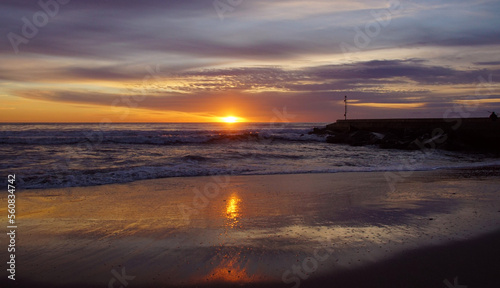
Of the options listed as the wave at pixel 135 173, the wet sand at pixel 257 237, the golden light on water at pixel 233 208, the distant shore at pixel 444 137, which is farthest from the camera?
the distant shore at pixel 444 137

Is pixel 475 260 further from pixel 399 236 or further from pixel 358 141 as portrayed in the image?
pixel 358 141

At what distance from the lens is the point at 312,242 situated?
17.1 feet

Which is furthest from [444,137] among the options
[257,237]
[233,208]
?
[257,237]

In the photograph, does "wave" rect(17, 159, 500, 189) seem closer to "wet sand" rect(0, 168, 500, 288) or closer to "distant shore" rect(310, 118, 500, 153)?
"wet sand" rect(0, 168, 500, 288)

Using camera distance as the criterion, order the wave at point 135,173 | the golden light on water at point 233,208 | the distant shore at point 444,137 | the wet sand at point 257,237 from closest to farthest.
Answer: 1. the wet sand at point 257,237
2. the golden light on water at point 233,208
3. the wave at point 135,173
4. the distant shore at point 444,137

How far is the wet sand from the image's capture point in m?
4.18

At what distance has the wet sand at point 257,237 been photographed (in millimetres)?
4180

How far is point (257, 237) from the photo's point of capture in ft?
17.9

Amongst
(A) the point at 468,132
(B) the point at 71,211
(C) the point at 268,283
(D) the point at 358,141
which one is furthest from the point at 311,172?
(A) the point at 468,132

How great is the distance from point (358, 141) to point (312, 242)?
2556 centimetres

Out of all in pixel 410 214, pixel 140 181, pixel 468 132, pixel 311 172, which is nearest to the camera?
pixel 410 214

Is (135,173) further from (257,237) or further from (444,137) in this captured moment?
(444,137)

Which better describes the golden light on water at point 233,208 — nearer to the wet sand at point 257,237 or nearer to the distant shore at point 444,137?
the wet sand at point 257,237

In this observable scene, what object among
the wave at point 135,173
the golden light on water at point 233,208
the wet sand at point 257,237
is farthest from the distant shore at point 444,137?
the golden light on water at point 233,208
